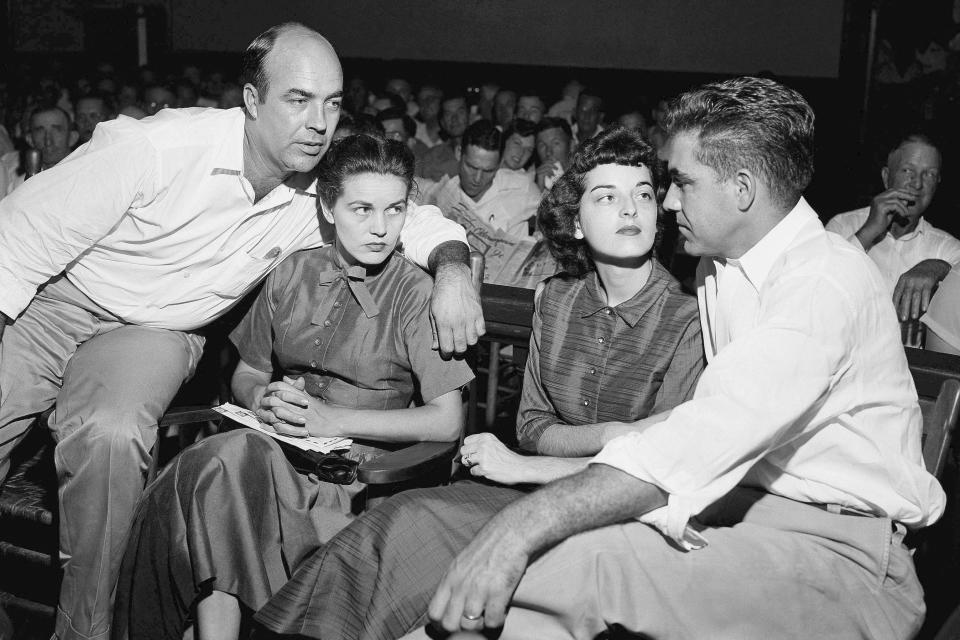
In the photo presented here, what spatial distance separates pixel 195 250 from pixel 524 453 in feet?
3.24

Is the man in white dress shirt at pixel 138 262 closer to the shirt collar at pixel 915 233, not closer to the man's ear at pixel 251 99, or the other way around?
the man's ear at pixel 251 99

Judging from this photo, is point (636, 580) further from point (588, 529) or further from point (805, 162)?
point (805, 162)

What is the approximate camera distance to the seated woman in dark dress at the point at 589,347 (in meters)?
1.67

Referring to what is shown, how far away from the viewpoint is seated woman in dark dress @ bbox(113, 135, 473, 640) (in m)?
1.91

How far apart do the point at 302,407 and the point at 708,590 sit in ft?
3.39

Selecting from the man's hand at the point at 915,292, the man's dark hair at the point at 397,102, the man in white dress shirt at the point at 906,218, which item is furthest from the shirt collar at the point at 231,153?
the man's dark hair at the point at 397,102

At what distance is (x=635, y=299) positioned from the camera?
2.04 metres

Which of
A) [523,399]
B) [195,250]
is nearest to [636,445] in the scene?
[523,399]

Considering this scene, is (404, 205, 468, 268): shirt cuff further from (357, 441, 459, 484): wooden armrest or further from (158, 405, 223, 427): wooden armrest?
(158, 405, 223, 427): wooden armrest

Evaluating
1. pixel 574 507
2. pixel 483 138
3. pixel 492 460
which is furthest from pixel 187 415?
pixel 483 138

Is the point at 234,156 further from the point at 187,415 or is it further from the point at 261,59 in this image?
the point at 187,415

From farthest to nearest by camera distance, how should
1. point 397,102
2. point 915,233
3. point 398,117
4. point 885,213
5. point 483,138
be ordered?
1. point 397,102
2. point 398,117
3. point 483,138
4. point 915,233
5. point 885,213

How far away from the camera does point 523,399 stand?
2.14 metres

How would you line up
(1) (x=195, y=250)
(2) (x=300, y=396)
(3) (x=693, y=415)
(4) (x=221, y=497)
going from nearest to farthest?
(3) (x=693, y=415) < (4) (x=221, y=497) < (2) (x=300, y=396) < (1) (x=195, y=250)
